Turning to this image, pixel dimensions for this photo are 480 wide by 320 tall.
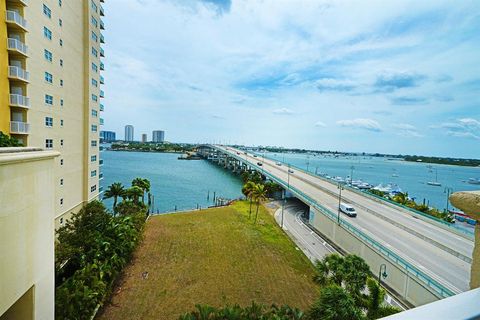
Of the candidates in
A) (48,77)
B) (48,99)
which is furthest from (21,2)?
(48,99)

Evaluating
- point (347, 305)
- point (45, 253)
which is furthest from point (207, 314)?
point (45, 253)

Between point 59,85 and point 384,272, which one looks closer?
point 384,272

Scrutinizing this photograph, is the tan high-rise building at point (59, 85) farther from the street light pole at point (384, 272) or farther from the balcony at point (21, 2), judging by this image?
the street light pole at point (384, 272)

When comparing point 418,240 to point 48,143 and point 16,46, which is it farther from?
point 16,46

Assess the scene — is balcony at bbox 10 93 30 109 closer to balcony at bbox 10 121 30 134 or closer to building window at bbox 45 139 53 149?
balcony at bbox 10 121 30 134

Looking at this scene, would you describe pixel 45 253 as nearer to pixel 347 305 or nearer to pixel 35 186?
pixel 35 186

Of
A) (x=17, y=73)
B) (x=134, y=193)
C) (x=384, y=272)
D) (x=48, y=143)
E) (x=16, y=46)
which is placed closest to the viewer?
(x=16, y=46)
